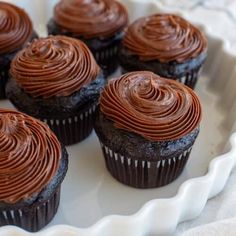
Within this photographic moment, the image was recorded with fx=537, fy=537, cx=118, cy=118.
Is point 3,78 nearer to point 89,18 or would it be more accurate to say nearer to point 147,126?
point 89,18

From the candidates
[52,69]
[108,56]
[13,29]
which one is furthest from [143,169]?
[13,29]

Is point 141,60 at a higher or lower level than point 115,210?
higher

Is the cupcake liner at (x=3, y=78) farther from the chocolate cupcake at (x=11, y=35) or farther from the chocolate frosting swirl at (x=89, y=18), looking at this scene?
the chocolate frosting swirl at (x=89, y=18)

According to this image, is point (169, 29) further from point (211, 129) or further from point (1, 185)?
point (1, 185)

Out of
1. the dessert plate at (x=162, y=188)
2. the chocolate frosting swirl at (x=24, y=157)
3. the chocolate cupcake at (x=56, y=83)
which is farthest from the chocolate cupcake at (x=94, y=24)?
the chocolate frosting swirl at (x=24, y=157)

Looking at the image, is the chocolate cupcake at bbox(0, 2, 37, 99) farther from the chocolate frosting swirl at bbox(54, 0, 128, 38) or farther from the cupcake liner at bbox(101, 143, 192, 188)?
the cupcake liner at bbox(101, 143, 192, 188)

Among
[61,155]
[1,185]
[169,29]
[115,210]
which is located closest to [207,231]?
[115,210]
